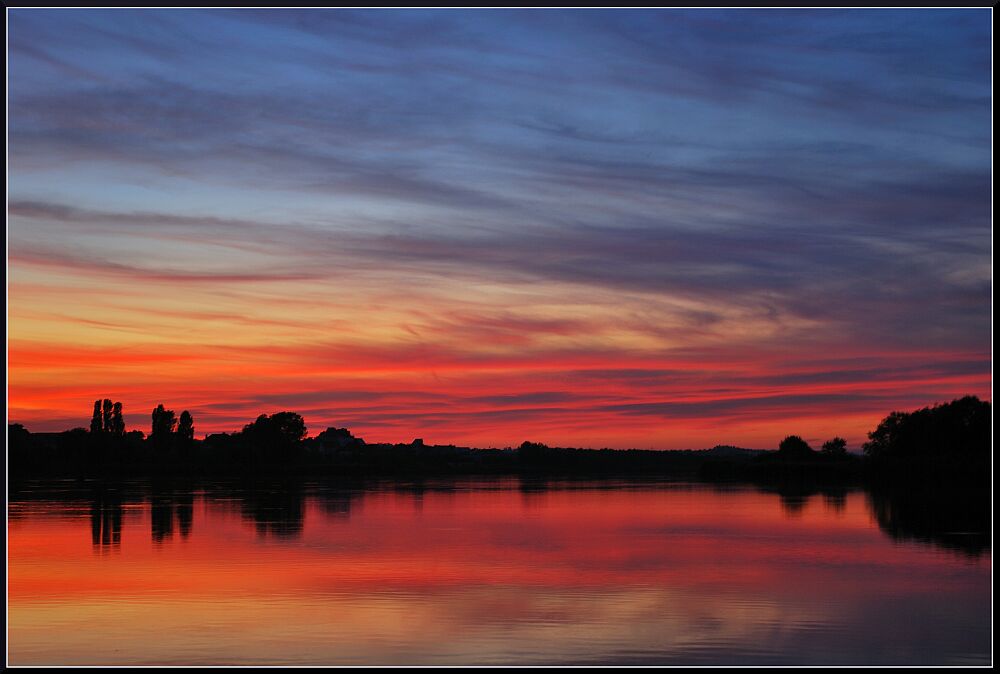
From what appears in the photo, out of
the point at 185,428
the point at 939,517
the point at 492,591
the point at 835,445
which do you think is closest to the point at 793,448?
the point at 835,445

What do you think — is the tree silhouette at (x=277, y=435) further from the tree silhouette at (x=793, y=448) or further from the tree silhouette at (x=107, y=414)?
the tree silhouette at (x=793, y=448)

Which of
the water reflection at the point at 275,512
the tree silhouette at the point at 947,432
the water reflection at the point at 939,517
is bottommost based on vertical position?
the water reflection at the point at 939,517

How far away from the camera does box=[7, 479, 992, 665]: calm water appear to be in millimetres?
15094

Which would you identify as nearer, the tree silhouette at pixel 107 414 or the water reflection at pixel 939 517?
the water reflection at pixel 939 517

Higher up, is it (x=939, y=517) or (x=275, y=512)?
(x=275, y=512)

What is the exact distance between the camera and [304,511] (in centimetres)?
4266

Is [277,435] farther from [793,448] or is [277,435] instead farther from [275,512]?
[275,512]

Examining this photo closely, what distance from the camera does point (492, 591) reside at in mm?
20219

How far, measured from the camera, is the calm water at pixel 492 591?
49.5ft

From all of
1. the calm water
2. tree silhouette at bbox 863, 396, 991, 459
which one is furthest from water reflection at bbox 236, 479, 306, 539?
tree silhouette at bbox 863, 396, 991, 459

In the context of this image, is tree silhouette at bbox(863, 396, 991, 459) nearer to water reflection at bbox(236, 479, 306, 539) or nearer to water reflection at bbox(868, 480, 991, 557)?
water reflection at bbox(868, 480, 991, 557)

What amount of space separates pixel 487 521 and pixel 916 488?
40211mm

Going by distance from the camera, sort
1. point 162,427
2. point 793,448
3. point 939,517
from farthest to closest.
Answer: point 793,448, point 162,427, point 939,517

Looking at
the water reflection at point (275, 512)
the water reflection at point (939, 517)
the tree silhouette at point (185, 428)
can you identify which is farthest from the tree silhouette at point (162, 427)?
the water reflection at point (939, 517)
